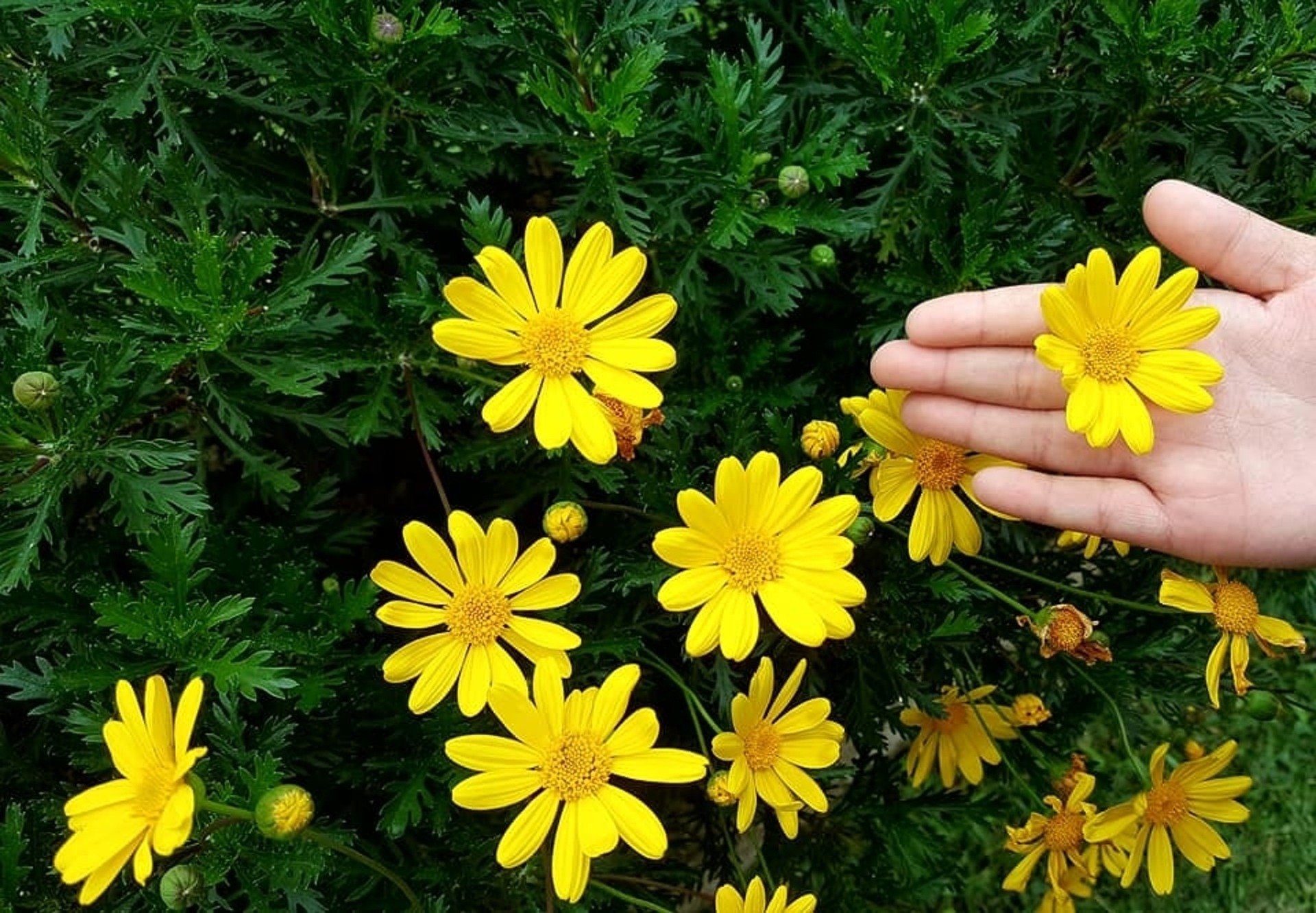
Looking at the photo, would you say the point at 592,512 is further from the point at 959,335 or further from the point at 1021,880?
the point at 1021,880

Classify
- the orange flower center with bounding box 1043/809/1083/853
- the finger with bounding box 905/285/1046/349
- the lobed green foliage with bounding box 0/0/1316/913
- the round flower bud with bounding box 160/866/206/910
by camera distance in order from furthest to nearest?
the orange flower center with bounding box 1043/809/1083/853, the finger with bounding box 905/285/1046/349, the lobed green foliage with bounding box 0/0/1316/913, the round flower bud with bounding box 160/866/206/910

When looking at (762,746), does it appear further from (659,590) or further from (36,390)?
(36,390)

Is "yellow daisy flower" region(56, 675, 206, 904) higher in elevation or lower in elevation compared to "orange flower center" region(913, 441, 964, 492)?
lower

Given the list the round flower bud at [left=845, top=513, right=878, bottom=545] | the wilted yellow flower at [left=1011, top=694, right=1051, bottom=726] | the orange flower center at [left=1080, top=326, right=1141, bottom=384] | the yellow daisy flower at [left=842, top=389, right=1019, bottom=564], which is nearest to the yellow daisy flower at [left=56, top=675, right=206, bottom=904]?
the round flower bud at [left=845, top=513, right=878, bottom=545]

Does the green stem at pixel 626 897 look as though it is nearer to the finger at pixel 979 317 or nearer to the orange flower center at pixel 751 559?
the orange flower center at pixel 751 559

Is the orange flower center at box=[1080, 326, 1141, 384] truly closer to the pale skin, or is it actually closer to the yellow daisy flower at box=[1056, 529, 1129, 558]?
the pale skin

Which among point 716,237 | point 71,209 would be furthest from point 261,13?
point 716,237

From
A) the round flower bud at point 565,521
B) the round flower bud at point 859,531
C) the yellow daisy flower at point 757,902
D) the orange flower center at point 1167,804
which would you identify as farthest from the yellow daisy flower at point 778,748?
the orange flower center at point 1167,804
